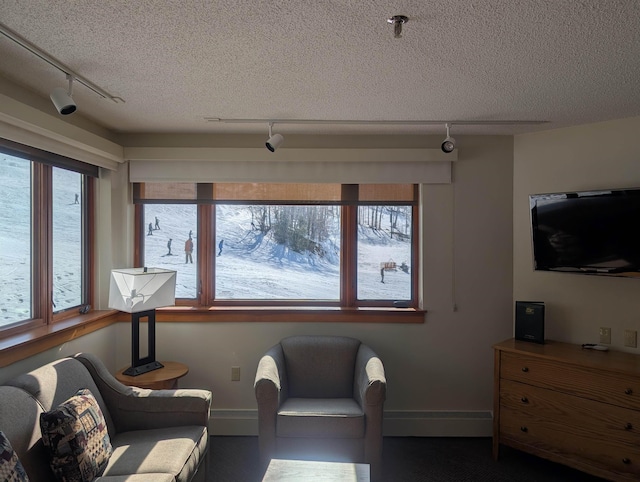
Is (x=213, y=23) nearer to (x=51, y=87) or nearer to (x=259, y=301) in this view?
(x=51, y=87)

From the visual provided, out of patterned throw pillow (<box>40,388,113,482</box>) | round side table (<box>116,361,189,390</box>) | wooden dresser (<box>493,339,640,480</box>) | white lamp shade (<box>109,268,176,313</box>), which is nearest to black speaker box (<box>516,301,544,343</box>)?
wooden dresser (<box>493,339,640,480</box>)

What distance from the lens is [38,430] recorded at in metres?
2.08

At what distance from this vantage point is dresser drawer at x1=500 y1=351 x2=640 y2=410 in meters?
2.64

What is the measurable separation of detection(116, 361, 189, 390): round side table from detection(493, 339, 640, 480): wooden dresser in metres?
2.31

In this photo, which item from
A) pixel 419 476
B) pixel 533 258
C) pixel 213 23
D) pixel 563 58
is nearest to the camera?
pixel 213 23

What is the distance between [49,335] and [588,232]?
11.6ft

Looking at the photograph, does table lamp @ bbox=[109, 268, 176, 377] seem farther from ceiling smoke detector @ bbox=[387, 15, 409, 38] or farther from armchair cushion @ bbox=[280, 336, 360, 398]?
ceiling smoke detector @ bbox=[387, 15, 409, 38]

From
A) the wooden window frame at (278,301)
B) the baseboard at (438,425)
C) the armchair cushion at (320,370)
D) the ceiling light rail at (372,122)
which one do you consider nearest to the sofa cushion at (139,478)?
the armchair cushion at (320,370)

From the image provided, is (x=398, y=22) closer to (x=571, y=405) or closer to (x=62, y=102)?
(x=62, y=102)

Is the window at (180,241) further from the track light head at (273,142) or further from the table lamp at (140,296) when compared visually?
the track light head at (273,142)

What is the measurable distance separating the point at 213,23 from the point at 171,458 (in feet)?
6.82

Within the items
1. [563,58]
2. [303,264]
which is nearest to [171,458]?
[303,264]

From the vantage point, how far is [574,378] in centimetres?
283

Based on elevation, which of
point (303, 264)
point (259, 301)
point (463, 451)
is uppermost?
point (303, 264)
